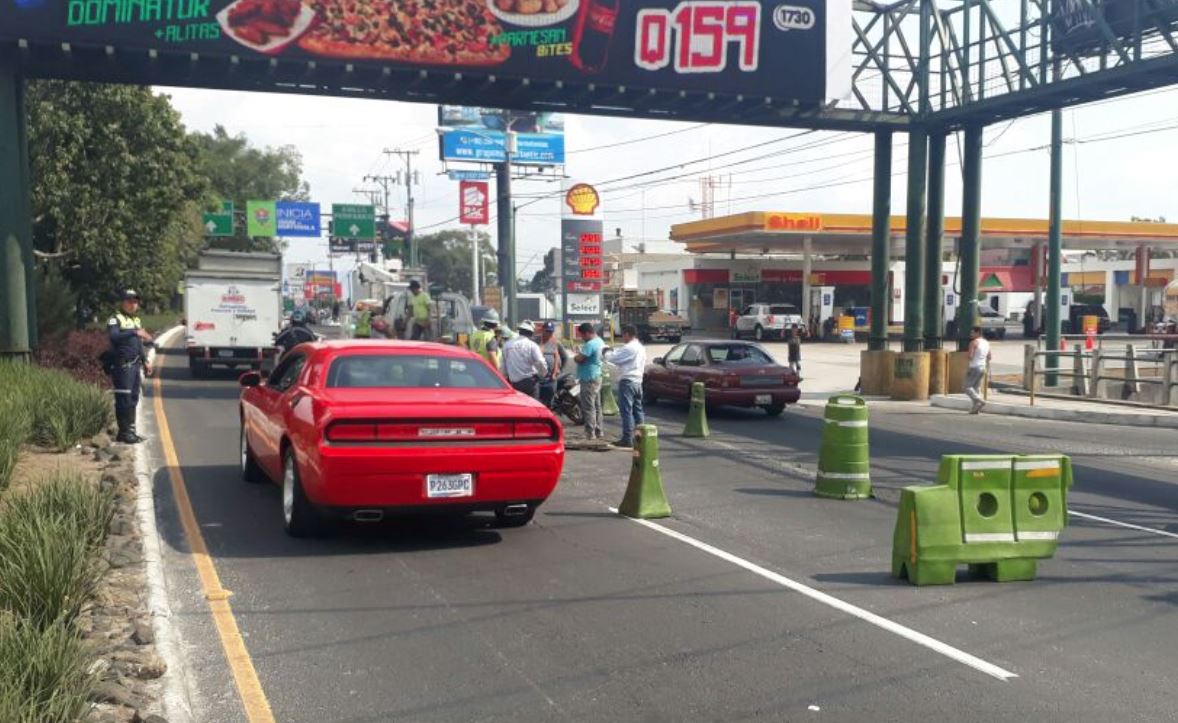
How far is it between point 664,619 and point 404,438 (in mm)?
2440

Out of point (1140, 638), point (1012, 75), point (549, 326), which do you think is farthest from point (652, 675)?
point (1012, 75)

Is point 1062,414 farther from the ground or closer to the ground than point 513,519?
closer to the ground

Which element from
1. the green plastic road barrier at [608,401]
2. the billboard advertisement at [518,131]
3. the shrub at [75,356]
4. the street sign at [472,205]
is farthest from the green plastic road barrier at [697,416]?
the billboard advertisement at [518,131]

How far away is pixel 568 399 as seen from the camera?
17.6 meters

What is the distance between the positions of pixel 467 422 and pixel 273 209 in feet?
180

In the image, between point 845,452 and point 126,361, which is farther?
point 126,361

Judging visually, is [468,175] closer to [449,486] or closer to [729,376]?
[729,376]

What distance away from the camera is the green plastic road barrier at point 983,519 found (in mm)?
7332

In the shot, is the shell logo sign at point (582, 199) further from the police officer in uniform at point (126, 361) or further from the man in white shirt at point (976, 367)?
the police officer in uniform at point (126, 361)

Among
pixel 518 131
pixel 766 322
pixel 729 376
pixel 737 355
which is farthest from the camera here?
pixel 518 131

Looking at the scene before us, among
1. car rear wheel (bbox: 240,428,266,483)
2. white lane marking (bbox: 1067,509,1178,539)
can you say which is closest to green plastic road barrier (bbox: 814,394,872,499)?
white lane marking (bbox: 1067,509,1178,539)

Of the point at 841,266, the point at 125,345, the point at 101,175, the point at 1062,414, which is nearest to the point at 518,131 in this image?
the point at 841,266

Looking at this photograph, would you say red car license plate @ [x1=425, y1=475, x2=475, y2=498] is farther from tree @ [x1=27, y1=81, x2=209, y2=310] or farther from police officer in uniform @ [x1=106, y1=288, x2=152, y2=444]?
tree @ [x1=27, y1=81, x2=209, y2=310]

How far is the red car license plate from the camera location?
7.92 metres
